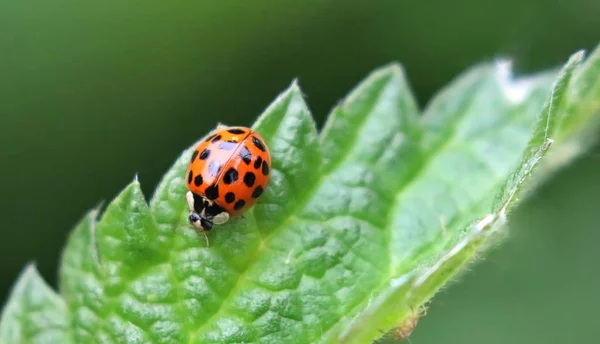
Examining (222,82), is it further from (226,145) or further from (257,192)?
(257,192)

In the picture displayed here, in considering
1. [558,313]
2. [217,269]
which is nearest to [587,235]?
[558,313]

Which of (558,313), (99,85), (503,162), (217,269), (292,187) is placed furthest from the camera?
(99,85)

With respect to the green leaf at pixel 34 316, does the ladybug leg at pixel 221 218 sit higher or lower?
lower

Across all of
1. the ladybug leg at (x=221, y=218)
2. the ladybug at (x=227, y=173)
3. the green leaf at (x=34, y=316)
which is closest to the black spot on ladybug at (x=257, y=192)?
the ladybug at (x=227, y=173)

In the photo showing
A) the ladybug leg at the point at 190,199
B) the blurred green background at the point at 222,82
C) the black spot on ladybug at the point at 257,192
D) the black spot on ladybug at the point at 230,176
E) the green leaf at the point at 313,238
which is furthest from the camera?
the blurred green background at the point at 222,82

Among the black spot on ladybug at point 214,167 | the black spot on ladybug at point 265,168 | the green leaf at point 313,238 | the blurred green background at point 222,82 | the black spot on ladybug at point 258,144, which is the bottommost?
the green leaf at point 313,238

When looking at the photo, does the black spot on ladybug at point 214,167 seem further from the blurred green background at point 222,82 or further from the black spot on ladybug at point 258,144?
the blurred green background at point 222,82

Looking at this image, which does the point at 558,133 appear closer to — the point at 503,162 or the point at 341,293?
the point at 503,162

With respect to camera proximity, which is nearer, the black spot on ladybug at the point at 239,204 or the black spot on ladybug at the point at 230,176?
the black spot on ladybug at the point at 239,204

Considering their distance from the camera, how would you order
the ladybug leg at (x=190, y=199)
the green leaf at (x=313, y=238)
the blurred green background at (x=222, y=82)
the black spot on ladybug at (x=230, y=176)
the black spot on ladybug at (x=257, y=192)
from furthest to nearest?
the blurred green background at (x=222, y=82), the black spot on ladybug at (x=230, y=176), the black spot on ladybug at (x=257, y=192), the ladybug leg at (x=190, y=199), the green leaf at (x=313, y=238)
